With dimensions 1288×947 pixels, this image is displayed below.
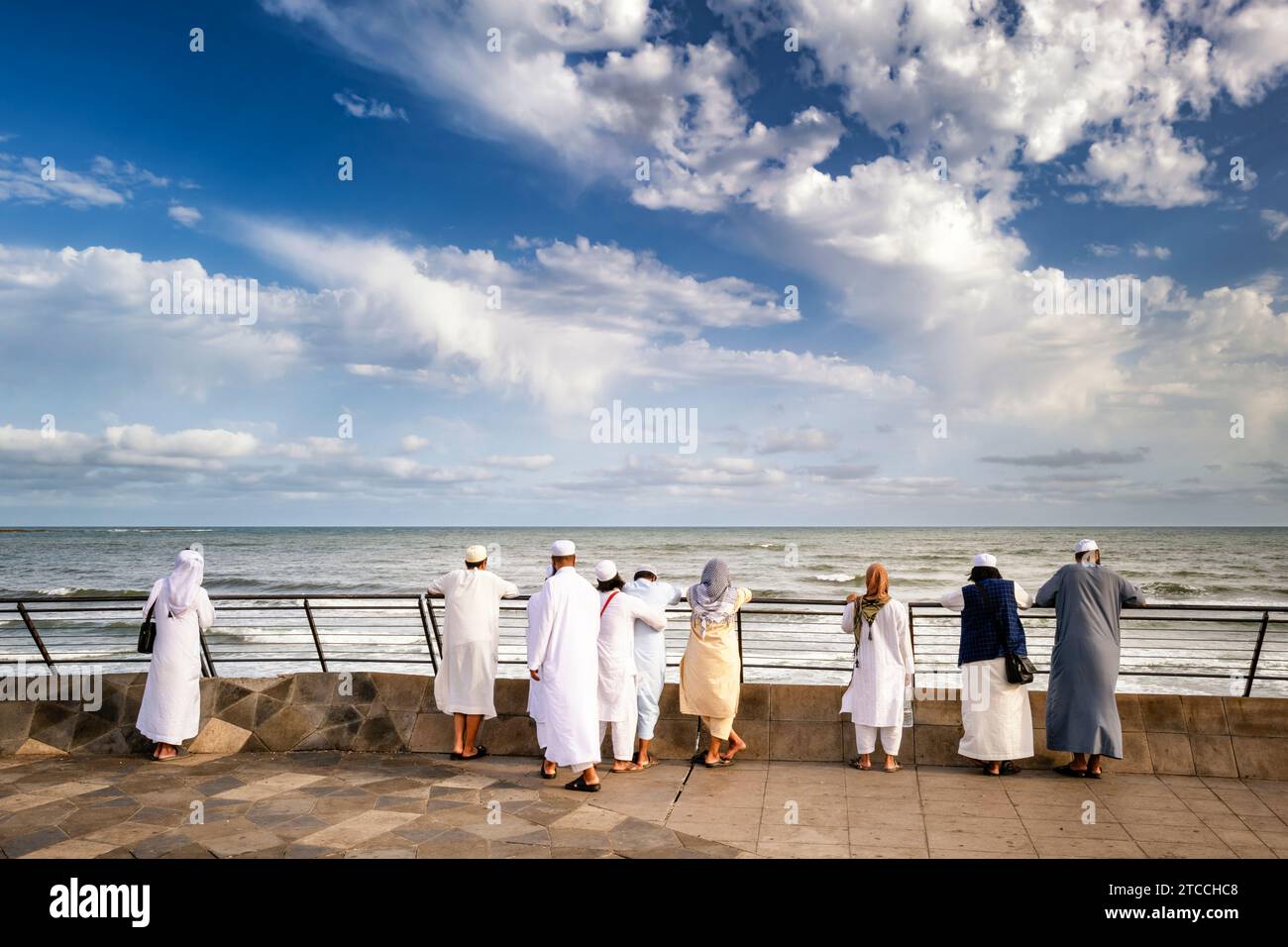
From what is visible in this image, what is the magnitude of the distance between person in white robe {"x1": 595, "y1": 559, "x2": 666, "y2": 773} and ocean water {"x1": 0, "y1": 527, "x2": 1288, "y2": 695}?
90cm

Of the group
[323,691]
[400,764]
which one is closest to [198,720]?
[323,691]

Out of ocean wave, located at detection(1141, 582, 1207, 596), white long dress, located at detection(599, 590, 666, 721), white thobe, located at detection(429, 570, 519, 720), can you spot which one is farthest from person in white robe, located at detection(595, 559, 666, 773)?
ocean wave, located at detection(1141, 582, 1207, 596)

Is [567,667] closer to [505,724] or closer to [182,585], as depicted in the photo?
[505,724]

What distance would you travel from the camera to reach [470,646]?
6543mm

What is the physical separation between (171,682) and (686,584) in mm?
26985

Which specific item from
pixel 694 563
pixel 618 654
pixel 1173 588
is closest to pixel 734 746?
pixel 618 654

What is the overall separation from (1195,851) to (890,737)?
6.49 feet

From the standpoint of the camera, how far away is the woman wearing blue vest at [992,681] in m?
5.93

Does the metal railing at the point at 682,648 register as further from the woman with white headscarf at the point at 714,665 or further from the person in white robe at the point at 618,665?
the person in white robe at the point at 618,665

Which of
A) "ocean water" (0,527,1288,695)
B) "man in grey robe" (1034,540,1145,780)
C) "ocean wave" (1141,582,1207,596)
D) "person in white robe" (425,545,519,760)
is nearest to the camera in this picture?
"man in grey robe" (1034,540,1145,780)

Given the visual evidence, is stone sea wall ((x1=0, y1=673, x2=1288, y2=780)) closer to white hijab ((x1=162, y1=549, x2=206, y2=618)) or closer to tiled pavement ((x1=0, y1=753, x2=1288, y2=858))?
tiled pavement ((x1=0, y1=753, x2=1288, y2=858))

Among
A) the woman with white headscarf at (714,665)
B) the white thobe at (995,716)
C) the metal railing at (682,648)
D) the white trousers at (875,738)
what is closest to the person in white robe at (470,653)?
the woman with white headscarf at (714,665)

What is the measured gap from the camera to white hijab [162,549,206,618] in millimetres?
6613

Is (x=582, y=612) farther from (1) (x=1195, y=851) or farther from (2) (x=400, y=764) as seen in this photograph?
(1) (x=1195, y=851)
